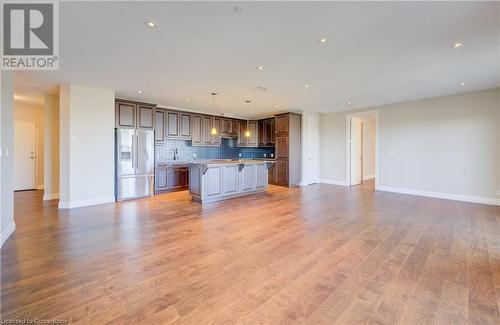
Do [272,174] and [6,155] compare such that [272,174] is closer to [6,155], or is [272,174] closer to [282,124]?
[282,124]

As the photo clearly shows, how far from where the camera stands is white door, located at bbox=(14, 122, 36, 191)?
660cm

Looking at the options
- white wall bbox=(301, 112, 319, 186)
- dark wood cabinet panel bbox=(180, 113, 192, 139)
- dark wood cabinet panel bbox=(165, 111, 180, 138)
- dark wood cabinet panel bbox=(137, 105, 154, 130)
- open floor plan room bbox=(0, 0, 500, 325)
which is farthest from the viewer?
white wall bbox=(301, 112, 319, 186)

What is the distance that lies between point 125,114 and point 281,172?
5.01m

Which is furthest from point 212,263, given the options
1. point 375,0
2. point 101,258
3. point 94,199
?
point 94,199

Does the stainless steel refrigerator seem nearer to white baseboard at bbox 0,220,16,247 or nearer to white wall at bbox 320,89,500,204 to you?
white baseboard at bbox 0,220,16,247

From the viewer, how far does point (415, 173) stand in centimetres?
620

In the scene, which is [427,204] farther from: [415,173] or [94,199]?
[94,199]

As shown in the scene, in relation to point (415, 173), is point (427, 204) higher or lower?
lower

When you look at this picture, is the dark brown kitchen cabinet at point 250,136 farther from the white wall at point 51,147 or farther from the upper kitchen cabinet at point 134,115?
the white wall at point 51,147

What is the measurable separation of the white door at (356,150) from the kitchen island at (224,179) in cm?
346

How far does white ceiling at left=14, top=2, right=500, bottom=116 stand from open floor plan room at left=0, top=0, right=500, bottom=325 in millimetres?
29

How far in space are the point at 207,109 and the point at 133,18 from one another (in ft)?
16.9

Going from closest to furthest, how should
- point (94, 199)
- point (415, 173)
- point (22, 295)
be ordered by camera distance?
point (22, 295) < point (94, 199) < point (415, 173)

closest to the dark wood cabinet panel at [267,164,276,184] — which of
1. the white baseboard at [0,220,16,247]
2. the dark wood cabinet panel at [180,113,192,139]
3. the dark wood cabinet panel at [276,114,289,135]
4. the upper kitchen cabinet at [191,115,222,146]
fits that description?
the dark wood cabinet panel at [276,114,289,135]
